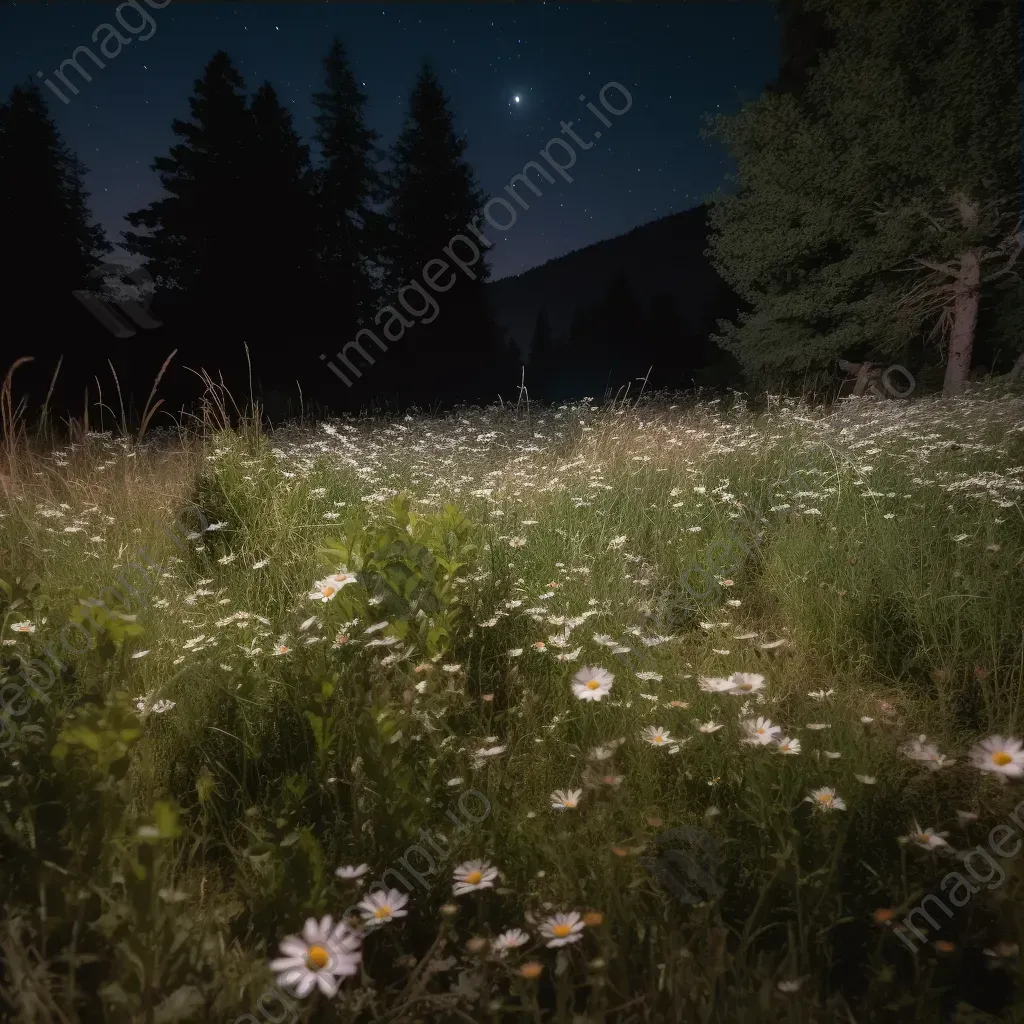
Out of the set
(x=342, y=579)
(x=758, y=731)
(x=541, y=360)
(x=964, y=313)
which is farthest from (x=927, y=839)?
(x=541, y=360)

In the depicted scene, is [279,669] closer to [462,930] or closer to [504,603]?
[504,603]

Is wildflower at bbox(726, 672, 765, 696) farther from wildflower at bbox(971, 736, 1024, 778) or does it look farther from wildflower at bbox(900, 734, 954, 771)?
wildflower at bbox(971, 736, 1024, 778)

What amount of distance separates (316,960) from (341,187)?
24965 millimetres

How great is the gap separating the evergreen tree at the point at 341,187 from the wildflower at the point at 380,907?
74.2 ft

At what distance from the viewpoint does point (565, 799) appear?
5.42 feet

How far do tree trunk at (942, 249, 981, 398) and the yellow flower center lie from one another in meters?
15.0

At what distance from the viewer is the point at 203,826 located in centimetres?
175

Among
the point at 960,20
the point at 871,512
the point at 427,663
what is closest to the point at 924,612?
the point at 871,512

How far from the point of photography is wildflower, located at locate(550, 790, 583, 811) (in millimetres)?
1586

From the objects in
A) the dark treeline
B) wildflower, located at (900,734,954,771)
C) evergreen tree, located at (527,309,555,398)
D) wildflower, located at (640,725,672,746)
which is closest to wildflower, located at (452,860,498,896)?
wildflower, located at (640,725,672,746)

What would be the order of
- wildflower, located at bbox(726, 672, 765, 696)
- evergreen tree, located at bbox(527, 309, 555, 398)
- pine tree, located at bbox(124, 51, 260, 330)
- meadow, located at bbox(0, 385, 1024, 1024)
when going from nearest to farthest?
meadow, located at bbox(0, 385, 1024, 1024), wildflower, located at bbox(726, 672, 765, 696), pine tree, located at bbox(124, 51, 260, 330), evergreen tree, located at bbox(527, 309, 555, 398)

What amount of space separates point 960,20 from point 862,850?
48.2ft

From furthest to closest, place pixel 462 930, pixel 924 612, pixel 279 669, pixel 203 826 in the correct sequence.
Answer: pixel 924 612 < pixel 279 669 < pixel 203 826 < pixel 462 930

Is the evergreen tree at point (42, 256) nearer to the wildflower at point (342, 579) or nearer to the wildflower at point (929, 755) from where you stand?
the wildflower at point (342, 579)
